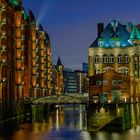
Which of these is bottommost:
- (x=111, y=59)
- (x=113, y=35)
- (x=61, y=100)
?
(x=61, y=100)

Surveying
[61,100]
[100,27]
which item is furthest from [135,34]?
[61,100]

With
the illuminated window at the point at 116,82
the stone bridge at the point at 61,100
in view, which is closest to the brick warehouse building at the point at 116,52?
the illuminated window at the point at 116,82

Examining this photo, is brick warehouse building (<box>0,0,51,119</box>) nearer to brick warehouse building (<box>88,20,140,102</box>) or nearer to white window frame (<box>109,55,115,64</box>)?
brick warehouse building (<box>88,20,140,102</box>)

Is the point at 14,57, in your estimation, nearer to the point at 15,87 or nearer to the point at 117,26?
the point at 15,87

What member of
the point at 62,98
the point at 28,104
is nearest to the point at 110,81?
the point at 62,98

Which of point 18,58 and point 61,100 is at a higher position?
point 18,58

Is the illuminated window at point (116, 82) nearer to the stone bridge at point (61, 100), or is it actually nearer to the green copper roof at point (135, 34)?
the stone bridge at point (61, 100)

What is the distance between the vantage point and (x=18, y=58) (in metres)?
112

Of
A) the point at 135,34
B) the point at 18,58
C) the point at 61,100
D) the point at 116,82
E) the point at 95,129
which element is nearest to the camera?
the point at 95,129

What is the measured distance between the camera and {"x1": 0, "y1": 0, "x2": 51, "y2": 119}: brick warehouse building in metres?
98.4

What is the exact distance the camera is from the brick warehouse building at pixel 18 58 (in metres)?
98.4

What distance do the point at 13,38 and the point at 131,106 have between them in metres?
33.2

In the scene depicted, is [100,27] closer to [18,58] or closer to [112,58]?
[112,58]

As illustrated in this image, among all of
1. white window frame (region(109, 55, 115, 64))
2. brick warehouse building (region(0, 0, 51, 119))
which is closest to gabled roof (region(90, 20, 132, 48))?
white window frame (region(109, 55, 115, 64))
